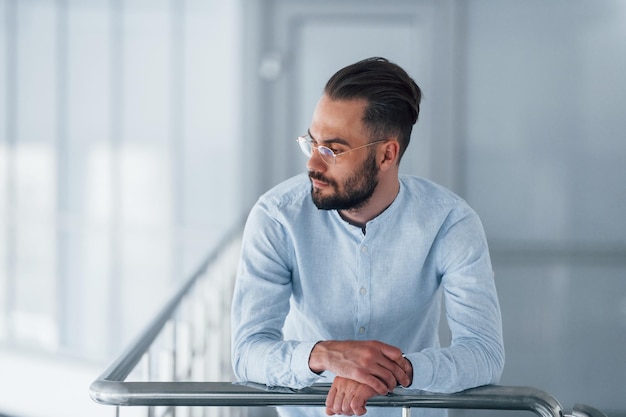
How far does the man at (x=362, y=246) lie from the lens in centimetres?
124

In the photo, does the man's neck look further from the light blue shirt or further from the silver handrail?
the silver handrail

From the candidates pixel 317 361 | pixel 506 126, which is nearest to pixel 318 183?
pixel 317 361

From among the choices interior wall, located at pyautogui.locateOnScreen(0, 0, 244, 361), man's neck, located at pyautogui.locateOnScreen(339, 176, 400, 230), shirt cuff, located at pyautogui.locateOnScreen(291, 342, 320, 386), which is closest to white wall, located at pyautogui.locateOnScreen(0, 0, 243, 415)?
interior wall, located at pyautogui.locateOnScreen(0, 0, 244, 361)

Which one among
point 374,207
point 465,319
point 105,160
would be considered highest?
point 374,207

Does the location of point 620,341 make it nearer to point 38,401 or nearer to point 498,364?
point 498,364

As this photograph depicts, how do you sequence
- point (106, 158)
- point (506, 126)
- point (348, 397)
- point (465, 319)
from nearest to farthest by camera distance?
point (348, 397) < point (465, 319) < point (506, 126) < point (106, 158)

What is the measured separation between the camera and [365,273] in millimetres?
1289

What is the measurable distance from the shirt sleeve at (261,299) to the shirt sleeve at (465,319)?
188 mm

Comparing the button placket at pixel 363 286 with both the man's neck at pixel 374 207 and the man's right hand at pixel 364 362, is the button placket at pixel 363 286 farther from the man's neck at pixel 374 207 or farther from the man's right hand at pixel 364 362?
the man's right hand at pixel 364 362

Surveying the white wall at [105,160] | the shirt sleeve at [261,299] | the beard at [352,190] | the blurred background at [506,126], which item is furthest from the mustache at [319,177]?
the white wall at [105,160]

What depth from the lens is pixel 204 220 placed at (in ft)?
13.7

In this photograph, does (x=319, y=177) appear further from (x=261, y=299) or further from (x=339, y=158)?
(x=261, y=299)

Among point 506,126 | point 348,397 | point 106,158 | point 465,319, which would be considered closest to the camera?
point 348,397

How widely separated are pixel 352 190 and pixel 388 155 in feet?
0.32
